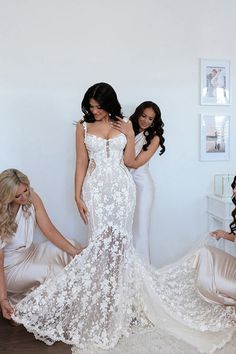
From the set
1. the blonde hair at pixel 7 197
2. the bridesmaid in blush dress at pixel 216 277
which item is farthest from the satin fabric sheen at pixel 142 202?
the blonde hair at pixel 7 197

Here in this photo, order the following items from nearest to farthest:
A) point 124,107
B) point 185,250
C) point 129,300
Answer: point 129,300 < point 124,107 < point 185,250

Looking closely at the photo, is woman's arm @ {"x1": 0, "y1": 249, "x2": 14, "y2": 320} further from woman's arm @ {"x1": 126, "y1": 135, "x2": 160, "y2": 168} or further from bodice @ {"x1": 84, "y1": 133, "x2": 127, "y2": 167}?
woman's arm @ {"x1": 126, "y1": 135, "x2": 160, "y2": 168}

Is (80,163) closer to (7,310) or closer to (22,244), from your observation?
(22,244)

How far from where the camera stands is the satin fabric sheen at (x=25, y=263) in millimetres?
2385

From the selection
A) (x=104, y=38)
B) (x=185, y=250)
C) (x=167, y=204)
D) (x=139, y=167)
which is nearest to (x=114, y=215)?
(x=139, y=167)

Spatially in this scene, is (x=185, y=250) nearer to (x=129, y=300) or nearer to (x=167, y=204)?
(x=167, y=204)

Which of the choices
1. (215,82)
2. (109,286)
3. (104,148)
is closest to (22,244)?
(109,286)

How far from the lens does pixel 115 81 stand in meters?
3.07

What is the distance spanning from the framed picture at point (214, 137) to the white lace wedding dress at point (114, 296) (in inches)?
42.3

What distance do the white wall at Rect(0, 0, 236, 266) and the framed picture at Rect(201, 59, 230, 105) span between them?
0.06 m

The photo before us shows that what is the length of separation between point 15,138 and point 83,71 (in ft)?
2.53

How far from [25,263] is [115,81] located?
161 centimetres

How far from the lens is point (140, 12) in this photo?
3.08m

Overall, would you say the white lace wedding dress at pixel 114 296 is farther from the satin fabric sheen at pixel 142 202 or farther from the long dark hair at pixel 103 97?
the satin fabric sheen at pixel 142 202
